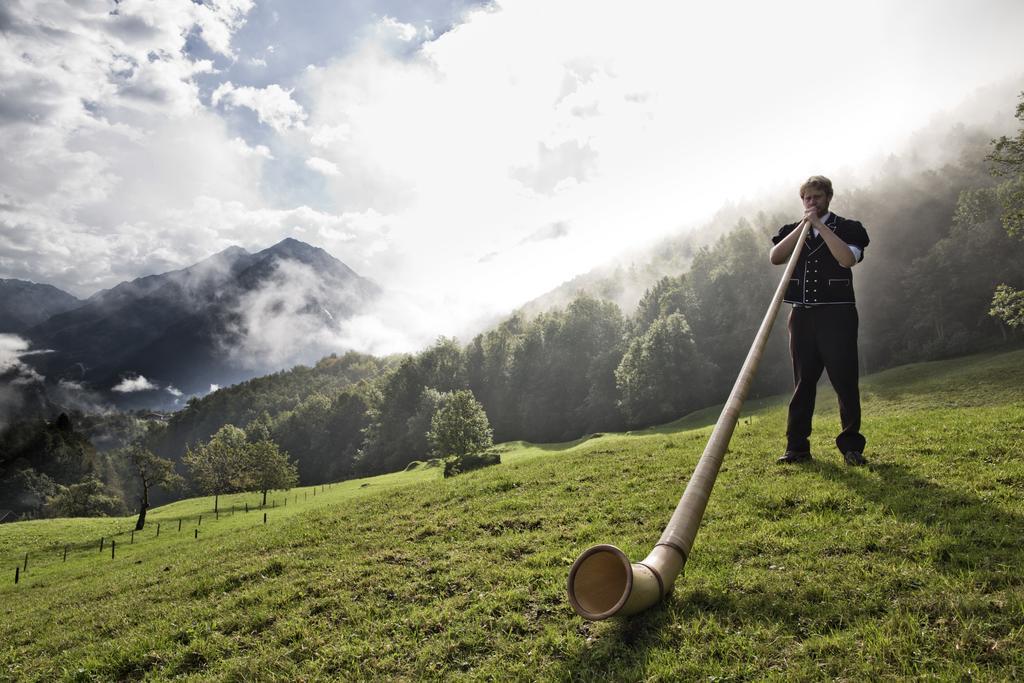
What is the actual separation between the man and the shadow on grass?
46.5 inches

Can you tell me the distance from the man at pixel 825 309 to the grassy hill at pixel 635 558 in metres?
1.16

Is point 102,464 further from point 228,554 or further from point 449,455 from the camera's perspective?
point 228,554

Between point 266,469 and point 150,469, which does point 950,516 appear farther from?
point 266,469

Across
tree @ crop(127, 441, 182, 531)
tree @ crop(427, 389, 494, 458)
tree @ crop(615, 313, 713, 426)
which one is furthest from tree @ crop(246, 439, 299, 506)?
tree @ crop(615, 313, 713, 426)

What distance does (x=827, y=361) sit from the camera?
838 centimetres

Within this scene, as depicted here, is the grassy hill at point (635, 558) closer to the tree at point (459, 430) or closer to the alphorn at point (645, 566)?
the alphorn at point (645, 566)

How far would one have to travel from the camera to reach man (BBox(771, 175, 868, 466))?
8.18 m

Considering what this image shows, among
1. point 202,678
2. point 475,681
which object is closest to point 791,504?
point 475,681

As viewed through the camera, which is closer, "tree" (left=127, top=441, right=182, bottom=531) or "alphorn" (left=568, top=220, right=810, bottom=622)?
"alphorn" (left=568, top=220, right=810, bottom=622)

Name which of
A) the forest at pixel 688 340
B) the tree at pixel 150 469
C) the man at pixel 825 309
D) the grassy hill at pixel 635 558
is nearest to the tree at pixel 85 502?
the forest at pixel 688 340

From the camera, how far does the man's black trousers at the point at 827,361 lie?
8227mm

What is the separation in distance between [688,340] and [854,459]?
67.0 m

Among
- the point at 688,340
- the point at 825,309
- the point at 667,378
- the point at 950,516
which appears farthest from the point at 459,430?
the point at 950,516

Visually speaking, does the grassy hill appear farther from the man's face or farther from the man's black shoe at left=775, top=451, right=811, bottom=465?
the man's face
